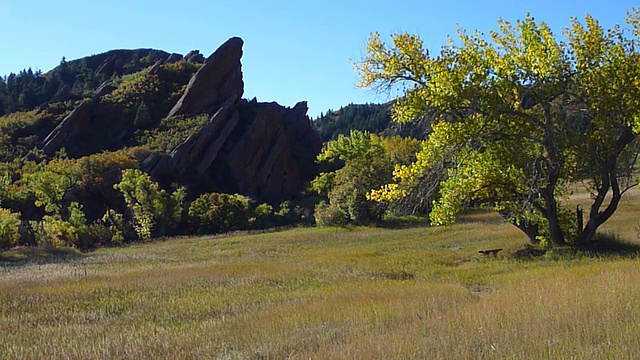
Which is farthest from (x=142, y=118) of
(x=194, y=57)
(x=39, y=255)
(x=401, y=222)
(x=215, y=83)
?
(x=39, y=255)

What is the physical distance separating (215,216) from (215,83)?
4205 cm

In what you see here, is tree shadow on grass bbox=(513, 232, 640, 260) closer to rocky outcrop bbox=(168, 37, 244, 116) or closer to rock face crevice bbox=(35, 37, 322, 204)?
rock face crevice bbox=(35, 37, 322, 204)

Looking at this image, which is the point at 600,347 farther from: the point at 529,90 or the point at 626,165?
the point at 626,165

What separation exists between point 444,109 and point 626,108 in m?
5.61

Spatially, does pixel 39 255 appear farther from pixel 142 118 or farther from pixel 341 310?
pixel 142 118

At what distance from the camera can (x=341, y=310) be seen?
11.1 metres

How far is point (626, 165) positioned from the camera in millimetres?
20234

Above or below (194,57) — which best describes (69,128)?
below

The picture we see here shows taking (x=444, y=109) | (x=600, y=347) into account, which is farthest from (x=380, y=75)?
(x=600, y=347)

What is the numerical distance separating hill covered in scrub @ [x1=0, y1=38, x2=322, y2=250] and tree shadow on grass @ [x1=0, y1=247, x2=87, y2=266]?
37.3 ft

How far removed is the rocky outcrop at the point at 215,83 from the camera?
315ft

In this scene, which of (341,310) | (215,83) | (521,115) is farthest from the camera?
(215,83)

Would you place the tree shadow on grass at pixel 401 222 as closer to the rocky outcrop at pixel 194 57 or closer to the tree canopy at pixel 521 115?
the tree canopy at pixel 521 115

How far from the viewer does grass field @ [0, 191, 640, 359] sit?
23.8ft
